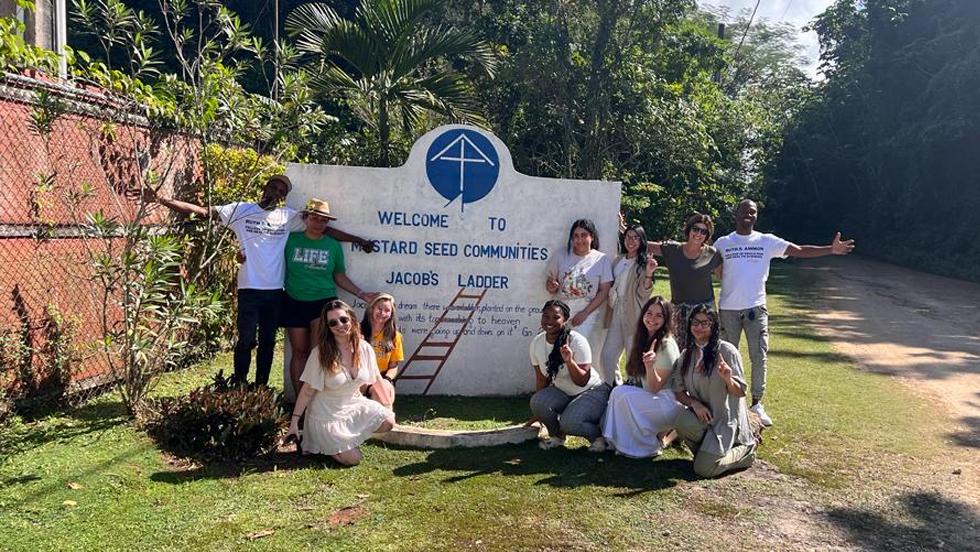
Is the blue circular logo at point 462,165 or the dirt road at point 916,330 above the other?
the blue circular logo at point 462,165

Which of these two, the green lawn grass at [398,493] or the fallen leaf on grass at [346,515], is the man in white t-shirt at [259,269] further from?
the fallen leaf on grass at [346,515]

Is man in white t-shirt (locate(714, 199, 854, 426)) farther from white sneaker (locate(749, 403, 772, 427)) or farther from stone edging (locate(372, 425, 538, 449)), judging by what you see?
stone edging (locate(372, 425, 538, 449))

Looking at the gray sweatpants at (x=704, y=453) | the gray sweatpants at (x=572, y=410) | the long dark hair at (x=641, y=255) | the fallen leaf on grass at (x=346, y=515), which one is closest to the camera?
the fallen leaf on grass at (x=346, y=515)

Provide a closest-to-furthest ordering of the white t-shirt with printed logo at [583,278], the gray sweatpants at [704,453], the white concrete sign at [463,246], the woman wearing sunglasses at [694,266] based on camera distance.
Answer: the gray sweatpants at [704,453], the woman wearing sunglasses at [694,266], the white t-shirt with printed logo at [583,278], the white concrete sign at [463,246]

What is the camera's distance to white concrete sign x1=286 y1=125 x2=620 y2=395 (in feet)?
22.5

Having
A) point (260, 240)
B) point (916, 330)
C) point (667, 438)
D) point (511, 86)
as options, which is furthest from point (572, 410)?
point (511, 86)

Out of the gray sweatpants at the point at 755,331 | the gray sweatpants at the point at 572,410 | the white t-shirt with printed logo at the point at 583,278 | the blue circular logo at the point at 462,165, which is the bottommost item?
the gray sweatpants at the point at 572,410

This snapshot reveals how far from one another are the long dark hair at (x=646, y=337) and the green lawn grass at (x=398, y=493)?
0.62 m

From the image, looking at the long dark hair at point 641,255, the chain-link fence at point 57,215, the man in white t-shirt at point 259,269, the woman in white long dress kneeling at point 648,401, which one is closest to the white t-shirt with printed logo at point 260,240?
the man in white t-shirt at point 259,269

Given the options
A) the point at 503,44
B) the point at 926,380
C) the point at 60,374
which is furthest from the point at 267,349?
the point at 503,44

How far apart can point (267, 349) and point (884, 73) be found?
26238 mm

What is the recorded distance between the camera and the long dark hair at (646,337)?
5.41 meters

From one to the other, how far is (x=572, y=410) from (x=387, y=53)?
727 centimetres

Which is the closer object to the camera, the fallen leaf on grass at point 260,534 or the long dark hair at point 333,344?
the fallen leaf on grass at point 260,534
